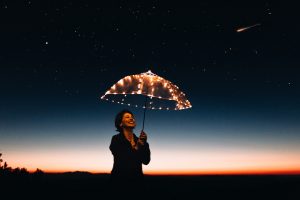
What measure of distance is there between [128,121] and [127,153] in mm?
643

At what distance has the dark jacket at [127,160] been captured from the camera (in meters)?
6.41

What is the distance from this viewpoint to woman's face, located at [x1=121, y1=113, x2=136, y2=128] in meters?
6.66

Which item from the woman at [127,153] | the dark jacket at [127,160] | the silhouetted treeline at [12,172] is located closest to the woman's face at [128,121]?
the woman at [127,153]

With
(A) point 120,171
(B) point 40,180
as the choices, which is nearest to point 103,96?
(A) point 120,171

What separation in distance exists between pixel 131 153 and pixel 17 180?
9.85m

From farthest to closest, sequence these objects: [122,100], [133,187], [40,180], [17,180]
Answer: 1. [40,180]
2. [17,180]
3. [122,100]
4. [133,187]

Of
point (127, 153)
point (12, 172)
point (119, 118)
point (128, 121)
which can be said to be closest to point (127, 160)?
point (127, 153)

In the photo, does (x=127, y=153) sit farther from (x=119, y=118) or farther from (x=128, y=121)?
(x=119, y=118)

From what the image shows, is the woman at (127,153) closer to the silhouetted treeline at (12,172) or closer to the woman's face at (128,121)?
the woman's face at (128,121)

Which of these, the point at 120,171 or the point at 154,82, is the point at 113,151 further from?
the point at 154,82

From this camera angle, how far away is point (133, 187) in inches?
251

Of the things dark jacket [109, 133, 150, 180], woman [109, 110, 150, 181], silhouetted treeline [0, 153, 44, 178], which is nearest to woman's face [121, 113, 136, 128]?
woman [109, 110, 150, 181]

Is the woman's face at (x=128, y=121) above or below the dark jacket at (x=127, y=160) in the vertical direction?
above

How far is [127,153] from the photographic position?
6.46 metres
